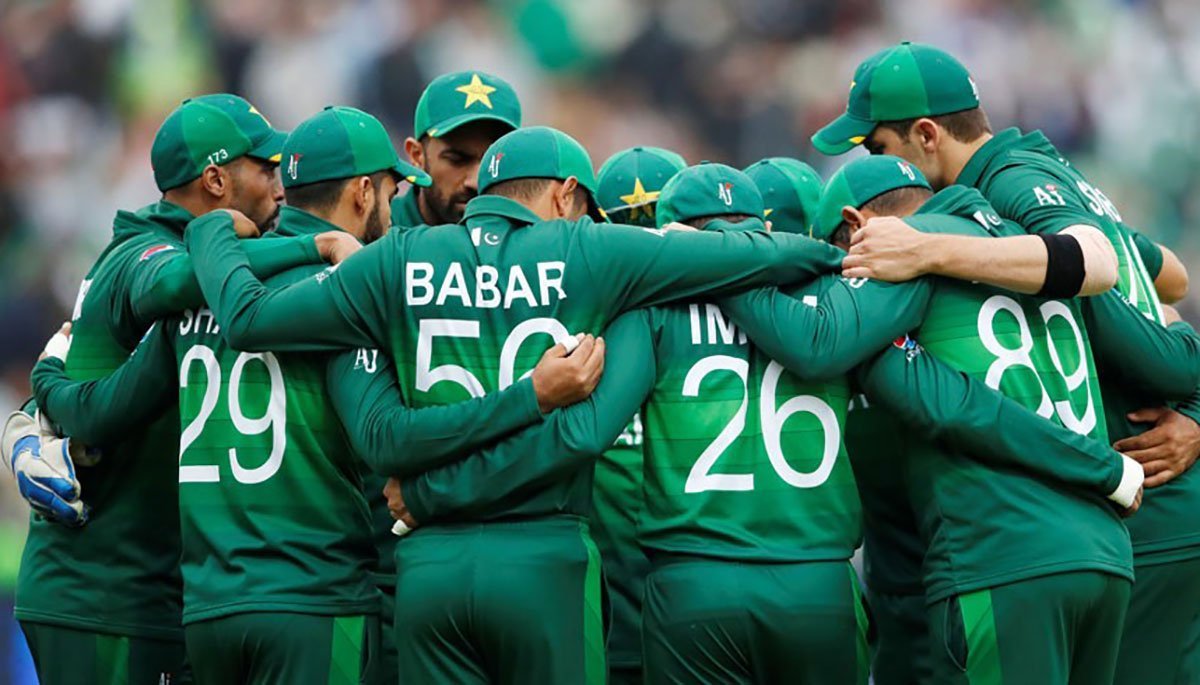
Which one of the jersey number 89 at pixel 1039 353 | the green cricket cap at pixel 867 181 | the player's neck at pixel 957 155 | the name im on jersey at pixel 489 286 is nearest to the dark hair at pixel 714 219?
the green cricket cap at pixel 867 181

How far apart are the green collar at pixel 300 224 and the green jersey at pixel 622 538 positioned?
1.37m

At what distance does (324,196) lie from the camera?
5680 mm

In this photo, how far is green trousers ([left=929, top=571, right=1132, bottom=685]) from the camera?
4.89 meters

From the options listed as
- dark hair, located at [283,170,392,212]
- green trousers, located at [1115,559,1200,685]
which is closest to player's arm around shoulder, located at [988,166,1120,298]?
green trousers, located at [1115,559,1200,685]

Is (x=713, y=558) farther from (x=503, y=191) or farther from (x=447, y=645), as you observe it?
(x=503, y=191)

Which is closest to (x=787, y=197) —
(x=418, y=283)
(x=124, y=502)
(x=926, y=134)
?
(x=926, y=134)

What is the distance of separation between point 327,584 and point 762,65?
27.2 ft

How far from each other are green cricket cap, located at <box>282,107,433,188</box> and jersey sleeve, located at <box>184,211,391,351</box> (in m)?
0.61

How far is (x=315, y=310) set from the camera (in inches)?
200

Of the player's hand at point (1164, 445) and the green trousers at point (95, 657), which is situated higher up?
the player's hand at point (1164, 445)

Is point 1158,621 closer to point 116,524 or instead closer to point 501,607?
point 501,607

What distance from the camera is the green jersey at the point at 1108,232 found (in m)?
5.61

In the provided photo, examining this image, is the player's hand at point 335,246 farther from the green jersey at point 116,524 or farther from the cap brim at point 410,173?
the green jersey at point 116,524

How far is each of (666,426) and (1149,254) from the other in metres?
2.58
